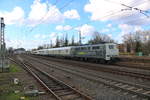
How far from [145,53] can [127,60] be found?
29712 mm

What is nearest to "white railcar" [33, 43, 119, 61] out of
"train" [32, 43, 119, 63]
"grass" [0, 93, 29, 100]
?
"train" [32, 43, 119, 63]

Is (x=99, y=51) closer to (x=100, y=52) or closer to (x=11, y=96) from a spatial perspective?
(x=100, y=52)

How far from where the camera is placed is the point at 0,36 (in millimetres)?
21938

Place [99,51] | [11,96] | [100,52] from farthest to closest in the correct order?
[99,51] < [100,52] < [11,96]

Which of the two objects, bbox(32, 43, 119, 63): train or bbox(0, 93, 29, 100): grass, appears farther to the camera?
bbox(32, 43, 119, 63): train

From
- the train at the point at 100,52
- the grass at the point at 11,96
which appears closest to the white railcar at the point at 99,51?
the train at the point at 100,52

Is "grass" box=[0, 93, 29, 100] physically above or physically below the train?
below

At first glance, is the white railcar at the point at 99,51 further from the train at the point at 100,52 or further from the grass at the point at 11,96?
the grass at the point at 11,96

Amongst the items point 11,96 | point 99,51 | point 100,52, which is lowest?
point 11,96

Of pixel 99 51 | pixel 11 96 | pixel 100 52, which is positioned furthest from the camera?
pixel 99 51

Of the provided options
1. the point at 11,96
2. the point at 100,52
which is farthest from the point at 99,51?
the point at 11,96

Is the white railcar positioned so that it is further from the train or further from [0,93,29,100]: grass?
[0,93,29,100]: grass

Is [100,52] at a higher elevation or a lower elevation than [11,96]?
higher

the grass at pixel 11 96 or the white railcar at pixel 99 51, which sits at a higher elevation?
the white railcar at pixel 99 51
